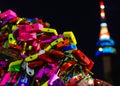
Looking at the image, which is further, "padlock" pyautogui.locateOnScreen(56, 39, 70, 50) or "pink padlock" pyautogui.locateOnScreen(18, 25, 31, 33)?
"pink padlock" pyautogui.locateOnScreen(18, 25, 31, 33)

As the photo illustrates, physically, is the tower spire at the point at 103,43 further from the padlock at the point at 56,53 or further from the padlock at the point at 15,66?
the padlock at the point at 15,66

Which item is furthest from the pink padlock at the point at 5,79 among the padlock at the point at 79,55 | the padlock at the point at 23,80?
the padlock at the point at 79,55

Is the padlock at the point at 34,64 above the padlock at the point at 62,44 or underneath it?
underneath

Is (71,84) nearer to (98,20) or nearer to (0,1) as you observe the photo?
(0,1)

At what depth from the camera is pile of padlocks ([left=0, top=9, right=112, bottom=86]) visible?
2.91 metres

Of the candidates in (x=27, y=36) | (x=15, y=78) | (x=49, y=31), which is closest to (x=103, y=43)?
(x=49, y=31)

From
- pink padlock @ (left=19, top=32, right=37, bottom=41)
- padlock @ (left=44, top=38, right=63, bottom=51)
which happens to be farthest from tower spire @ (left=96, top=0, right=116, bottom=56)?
pink padlock @ (left=19, top=32, right=37, bottom=41)

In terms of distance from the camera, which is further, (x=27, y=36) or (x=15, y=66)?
(x=27, y=36)

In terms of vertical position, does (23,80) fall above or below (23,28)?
below

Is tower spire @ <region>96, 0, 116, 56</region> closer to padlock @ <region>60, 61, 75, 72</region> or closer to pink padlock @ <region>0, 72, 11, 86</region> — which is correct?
padlock @ <region>60, 61, 75, 72</region>

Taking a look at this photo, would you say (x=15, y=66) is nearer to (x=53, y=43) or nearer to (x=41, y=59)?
(x=41, y=59)

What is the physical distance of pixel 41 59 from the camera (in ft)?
9.80

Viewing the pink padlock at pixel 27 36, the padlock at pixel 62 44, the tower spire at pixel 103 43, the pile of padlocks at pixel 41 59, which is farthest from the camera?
the pink padlock at pixel 27 36

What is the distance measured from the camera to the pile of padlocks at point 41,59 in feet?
9.54
